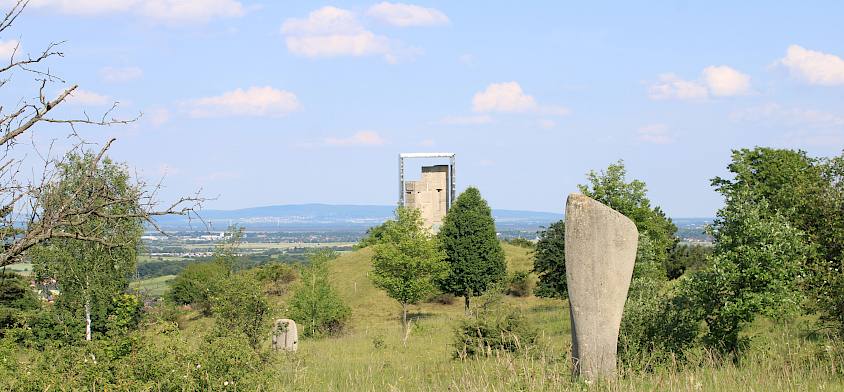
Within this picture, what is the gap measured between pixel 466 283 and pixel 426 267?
282 inches

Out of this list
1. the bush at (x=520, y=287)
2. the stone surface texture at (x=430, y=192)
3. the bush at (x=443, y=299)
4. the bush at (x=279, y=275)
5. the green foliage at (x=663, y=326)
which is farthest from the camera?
the stone surface texture at (x=430, y=192)

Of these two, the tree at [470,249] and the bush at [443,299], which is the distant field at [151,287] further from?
the bush at [443,299]

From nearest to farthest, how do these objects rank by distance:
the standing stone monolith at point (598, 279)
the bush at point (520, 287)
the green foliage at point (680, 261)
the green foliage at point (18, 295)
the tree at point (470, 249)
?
the standing stone monolith at point (598, 279) → the green foliage at point (18, 295) → the tree at point (470, 249) → the green foliage at point (680, 261) → the bush at point (520, 287)

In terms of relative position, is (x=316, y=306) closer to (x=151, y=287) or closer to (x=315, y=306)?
(x=315, y=306)

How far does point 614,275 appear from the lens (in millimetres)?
10656

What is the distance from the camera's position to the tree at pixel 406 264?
36.3m

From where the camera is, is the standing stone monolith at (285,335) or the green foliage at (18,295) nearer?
the standing stone monolith at (285,335)

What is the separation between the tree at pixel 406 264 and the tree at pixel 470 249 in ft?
16.7

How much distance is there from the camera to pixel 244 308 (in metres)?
19.8

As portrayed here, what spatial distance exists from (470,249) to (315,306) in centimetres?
1306

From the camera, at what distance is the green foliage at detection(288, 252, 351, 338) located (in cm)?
3297

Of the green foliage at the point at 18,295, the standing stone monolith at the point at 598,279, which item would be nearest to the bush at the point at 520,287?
the green foliage at the point at 18,295

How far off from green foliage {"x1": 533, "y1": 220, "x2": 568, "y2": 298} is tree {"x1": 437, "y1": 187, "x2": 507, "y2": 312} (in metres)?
3.31

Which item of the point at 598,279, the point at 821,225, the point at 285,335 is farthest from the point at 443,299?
the point at 598,279
